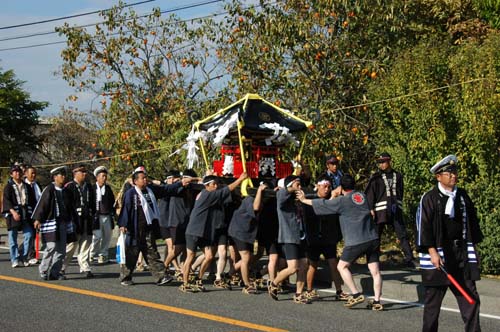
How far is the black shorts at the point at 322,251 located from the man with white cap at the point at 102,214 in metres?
5.21

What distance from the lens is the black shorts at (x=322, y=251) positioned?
10.7 meters

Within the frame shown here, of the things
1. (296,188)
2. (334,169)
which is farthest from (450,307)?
(334,169)

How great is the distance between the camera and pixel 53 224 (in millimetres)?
12500

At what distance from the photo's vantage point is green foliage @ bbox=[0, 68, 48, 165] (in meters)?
32.7

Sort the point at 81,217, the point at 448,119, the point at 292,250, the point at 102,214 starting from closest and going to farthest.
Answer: the point at 292,250 < the point at 448,119 < the point at 81,217 < the point at 102,214

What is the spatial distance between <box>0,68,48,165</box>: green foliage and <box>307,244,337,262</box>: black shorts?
952 inches

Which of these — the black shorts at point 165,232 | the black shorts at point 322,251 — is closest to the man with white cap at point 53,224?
the black shorts at point 165,232

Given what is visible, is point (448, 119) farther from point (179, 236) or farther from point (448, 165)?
point (448, 165)

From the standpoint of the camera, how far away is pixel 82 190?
14078mm

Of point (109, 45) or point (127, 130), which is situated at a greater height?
point (109, 45)

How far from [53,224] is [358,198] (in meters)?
5.24

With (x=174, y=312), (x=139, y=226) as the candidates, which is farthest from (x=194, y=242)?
(x=174, y=312)

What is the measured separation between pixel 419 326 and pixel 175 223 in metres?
4.83

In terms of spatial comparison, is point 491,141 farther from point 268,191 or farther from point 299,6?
point 299,6
